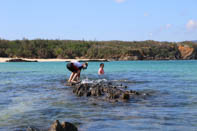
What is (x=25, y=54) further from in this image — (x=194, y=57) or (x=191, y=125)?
(x=191, y=125)

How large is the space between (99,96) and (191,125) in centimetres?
677

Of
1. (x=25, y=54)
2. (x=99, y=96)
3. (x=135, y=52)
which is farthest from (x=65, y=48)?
(x=99, y=96)

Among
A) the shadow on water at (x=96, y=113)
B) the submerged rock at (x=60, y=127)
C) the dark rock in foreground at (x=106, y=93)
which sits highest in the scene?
the submerged rock at (x=60, y=127)

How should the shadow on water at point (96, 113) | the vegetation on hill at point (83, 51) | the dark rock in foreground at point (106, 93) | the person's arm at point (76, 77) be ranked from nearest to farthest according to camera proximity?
the shadow on water at point (96, 113), the dark rock in foreground at point (106, 93), the person's arm at point (76, 77), the vegetation on hill at point (83, 51)

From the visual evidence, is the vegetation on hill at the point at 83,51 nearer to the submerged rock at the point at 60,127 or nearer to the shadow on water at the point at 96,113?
the shadow on water at the point at 96,113

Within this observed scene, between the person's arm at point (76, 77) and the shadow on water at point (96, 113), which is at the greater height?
the person's arm at point (76, 77)

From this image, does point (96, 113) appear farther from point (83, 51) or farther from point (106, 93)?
point (83, 51)

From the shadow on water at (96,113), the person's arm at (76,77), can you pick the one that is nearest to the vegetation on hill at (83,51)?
the person's arm at (76,77)

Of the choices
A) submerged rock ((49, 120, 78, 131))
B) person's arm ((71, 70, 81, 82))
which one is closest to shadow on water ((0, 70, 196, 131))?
submerged rock ((49, 120, 78, 131))

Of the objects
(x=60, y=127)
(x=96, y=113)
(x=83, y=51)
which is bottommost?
(x=96, y=113)

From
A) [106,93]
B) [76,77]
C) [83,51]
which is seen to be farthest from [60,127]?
[83,51]

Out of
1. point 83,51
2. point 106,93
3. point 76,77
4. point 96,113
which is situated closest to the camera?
point 96,113

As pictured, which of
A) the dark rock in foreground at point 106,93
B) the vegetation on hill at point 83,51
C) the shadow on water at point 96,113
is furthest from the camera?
the vegetation on hill at point 83,51

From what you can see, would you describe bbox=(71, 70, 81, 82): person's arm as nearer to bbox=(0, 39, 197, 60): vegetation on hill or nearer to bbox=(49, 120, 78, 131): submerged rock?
bbox=(49, 120, 78, 131): submerged rock
